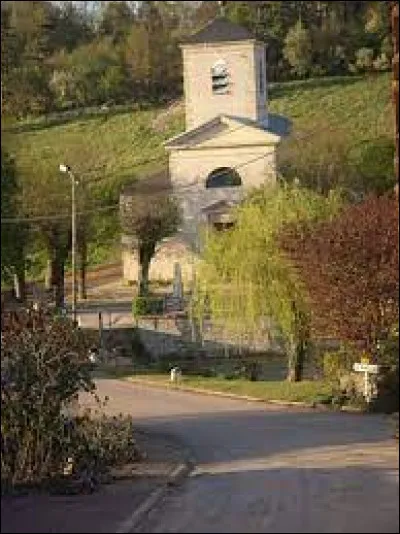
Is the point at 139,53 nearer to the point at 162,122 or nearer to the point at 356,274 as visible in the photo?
the point at 162,122

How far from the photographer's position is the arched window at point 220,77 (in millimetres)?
63969

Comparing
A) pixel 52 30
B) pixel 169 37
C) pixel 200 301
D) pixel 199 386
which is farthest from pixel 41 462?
pixel 169 37

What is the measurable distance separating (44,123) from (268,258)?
167 ft

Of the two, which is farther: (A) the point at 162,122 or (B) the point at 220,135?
(A) the point at 162,122

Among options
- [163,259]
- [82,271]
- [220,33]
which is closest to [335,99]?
[220,33]

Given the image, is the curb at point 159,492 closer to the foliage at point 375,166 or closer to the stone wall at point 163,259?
the stone wall at point 163,259

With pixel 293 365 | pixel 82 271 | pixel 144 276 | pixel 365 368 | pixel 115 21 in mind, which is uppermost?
pixel 115 21

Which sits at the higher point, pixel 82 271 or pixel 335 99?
pixel 335 99

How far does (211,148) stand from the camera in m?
60.7

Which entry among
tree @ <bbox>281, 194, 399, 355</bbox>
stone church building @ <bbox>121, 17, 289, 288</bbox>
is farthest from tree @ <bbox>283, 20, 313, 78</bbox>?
tree @ <bbox>281, 194, 399, 355</bbox>

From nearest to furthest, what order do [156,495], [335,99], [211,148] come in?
[156,495] → [211,148] → [335,99]

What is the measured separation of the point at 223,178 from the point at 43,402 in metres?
42.9

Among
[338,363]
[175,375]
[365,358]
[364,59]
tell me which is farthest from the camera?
[364,59]

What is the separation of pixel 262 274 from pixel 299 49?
3248 centimetres
